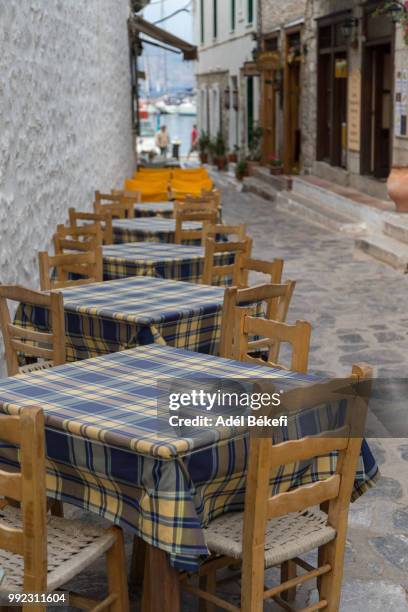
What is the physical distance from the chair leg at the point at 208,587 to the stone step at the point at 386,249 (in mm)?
8244

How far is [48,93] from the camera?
29.9ft

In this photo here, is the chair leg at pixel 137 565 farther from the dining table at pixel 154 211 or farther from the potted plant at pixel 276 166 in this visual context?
the potted plant at pixel 276 166

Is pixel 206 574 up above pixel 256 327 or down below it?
below

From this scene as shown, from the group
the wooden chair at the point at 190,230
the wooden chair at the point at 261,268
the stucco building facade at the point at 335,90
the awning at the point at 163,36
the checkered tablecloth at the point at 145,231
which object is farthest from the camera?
the awning at the point at 163,36

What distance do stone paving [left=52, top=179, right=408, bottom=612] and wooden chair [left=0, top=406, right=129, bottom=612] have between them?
1.89ft

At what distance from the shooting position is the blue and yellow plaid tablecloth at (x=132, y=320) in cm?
523

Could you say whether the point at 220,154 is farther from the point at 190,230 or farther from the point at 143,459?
the point at 143,459

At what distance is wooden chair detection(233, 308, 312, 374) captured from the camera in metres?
4.18

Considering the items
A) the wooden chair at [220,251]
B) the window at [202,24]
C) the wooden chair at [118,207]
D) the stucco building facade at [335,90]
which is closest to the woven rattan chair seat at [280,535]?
the wooden chair at [220,251]

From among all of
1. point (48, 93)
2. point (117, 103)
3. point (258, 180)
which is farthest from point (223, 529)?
point (258, 180)

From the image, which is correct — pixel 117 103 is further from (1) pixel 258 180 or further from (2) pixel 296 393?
(2) pixel 296 393

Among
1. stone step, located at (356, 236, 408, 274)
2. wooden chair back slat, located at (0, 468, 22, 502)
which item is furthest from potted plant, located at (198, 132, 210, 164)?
wooden chair back slat, located at (0, 468, 22, 502)

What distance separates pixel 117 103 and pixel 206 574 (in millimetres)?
→ 14622

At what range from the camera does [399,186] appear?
46.0 ft
